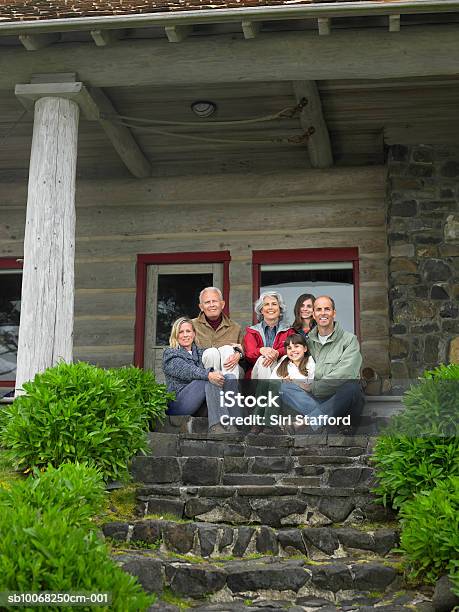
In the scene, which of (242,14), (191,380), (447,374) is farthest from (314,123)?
(447,374)

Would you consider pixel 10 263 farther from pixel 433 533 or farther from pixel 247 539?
pixel 433 533

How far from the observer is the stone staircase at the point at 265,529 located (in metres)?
4.32

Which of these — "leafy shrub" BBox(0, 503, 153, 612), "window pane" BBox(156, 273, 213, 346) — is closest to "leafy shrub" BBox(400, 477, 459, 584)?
"leafy shrub" BBox(0, 503, 153, 612)

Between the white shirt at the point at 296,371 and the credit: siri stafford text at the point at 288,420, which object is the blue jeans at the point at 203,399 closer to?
the credit: siri stafford text at the point at 288,420

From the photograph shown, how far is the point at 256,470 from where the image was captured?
5.65 m

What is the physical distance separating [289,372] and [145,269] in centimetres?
384

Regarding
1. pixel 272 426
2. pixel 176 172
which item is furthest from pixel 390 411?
pixel 176 172

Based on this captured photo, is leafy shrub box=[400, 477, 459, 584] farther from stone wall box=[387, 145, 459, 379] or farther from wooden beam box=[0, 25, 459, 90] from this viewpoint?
stone wall box=[387, 145, 459, 379]

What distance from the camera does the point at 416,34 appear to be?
6.23 m

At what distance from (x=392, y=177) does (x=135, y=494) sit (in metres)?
4.94

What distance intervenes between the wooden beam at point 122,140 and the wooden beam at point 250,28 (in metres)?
1.59

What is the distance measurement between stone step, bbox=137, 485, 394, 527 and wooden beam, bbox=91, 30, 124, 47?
131 inches

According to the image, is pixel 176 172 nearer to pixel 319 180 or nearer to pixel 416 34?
pixel 319 180

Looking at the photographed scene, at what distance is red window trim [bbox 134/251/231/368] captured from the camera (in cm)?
962
